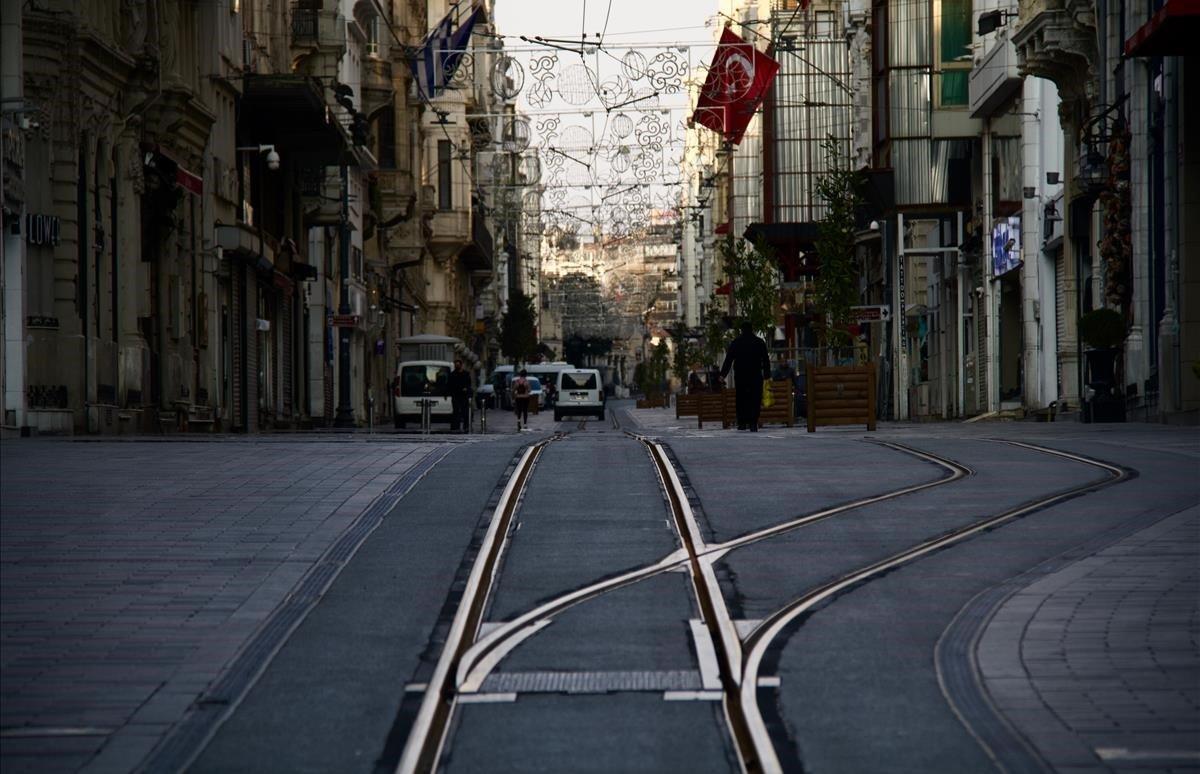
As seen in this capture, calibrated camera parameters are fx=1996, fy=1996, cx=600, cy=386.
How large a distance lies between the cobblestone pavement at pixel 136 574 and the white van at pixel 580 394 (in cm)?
4776

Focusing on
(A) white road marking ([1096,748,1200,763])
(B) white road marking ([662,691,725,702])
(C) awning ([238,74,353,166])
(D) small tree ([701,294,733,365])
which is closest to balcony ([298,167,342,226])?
(C) awning ([238,74,353,166])

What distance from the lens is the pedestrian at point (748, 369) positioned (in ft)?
96.9

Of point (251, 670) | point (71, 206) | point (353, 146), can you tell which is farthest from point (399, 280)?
point (251, 670)

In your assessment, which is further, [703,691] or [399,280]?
[399,280]

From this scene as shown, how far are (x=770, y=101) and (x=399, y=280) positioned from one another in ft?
53.4

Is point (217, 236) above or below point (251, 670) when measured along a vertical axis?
above

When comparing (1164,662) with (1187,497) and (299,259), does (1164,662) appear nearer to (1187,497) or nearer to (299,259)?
(1187,497)

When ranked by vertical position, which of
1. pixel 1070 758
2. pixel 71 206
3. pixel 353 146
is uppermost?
pixel 353 146

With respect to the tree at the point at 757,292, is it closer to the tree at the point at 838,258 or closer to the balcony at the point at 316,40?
the tree at the point at 838,258

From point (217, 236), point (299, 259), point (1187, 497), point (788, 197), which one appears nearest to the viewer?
point (1187, 497)

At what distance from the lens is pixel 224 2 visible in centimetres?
4138

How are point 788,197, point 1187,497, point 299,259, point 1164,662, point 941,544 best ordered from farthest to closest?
point 788,197
point 299,259
point 1187,497
point 941,544
point 1164,662

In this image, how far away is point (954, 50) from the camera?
5488 centimetres

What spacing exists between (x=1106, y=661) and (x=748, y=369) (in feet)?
69.6
